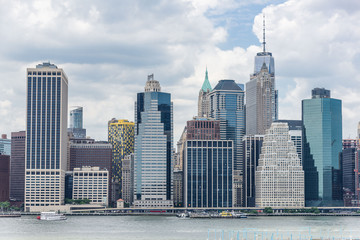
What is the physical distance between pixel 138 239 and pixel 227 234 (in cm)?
2381

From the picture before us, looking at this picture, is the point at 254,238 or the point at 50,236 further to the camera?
the point at 50,236

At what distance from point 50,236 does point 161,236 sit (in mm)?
28017

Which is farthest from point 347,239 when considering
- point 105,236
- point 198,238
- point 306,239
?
point 105,236

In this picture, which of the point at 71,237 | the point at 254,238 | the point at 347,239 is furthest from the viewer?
the point at 71,237

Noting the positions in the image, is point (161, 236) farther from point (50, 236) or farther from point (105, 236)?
point (50, 236)

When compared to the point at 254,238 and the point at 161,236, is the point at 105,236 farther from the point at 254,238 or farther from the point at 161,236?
the point at 254,238

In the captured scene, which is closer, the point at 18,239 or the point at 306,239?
the point at 306,239

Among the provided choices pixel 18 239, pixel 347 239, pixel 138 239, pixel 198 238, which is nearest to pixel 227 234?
pixel 198 238

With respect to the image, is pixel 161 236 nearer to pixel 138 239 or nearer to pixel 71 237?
pixel 138 239

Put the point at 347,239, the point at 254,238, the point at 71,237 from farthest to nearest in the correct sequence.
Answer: the point at 71,237 < the point at 254,238 < the point at 347,239

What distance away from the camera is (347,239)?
164125mm

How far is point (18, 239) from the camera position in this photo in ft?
604

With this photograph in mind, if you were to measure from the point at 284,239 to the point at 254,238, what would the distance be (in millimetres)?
10803

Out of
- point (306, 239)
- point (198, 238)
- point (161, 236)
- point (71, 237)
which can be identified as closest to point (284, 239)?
point (306, 239)
